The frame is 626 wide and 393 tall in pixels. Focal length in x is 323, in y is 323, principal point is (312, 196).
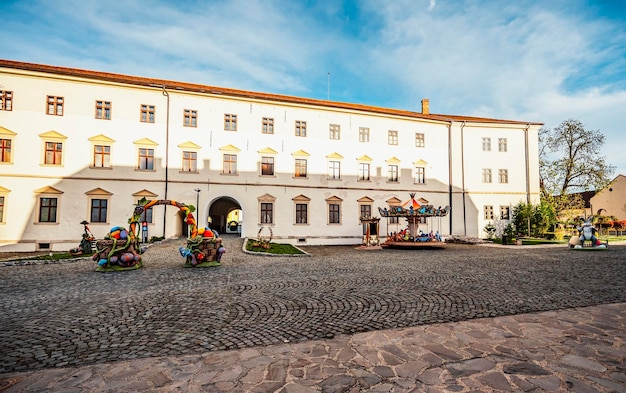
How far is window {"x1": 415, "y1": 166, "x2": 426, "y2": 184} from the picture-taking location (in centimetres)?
2892

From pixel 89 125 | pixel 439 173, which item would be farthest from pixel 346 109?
pixel 89 125

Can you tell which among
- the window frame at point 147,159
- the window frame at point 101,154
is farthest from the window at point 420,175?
the window frame at point 101,154

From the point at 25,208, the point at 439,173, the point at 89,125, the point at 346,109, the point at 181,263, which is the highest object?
the point at 346,109

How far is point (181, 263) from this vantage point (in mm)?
13227

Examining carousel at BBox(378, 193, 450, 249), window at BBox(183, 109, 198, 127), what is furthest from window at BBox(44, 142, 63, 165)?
carousel at BBox(378, 193, 450, 249)

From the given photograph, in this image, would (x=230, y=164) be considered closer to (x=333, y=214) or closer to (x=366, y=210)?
(x=333, y=214)

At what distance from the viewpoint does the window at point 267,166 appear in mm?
25062

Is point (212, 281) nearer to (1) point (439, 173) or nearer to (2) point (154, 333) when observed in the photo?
(2) point (154, 333)

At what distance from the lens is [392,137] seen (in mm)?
28562

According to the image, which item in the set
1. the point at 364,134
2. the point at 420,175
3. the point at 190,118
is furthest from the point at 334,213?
the point at 190,118

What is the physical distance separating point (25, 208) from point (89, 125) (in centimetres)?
652

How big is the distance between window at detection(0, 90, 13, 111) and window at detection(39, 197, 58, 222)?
20.1ft

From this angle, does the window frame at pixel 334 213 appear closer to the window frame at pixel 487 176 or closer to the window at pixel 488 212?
the window at pixel 488 212

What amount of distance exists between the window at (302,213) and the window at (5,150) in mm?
19131
